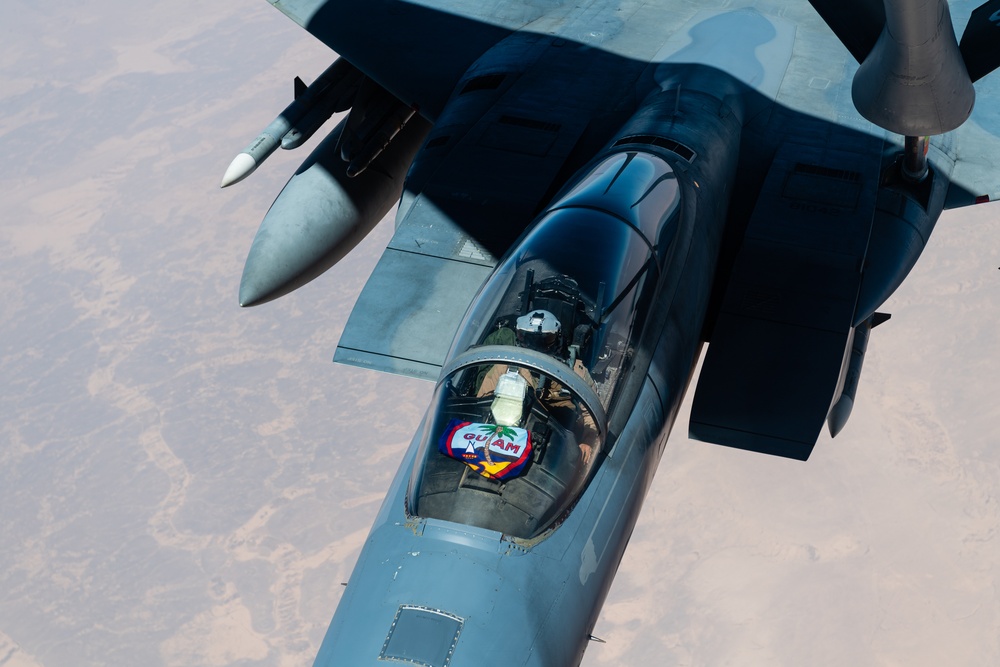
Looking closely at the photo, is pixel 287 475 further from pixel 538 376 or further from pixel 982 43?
pixel 982 43

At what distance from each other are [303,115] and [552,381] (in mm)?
7803

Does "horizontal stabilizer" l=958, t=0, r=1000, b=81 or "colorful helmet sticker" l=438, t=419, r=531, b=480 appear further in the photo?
"horizontal stabilizer" l=958, t=0, r=1000, b=81

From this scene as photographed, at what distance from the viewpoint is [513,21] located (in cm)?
1357

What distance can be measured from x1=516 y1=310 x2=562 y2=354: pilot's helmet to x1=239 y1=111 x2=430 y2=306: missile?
20.1ft

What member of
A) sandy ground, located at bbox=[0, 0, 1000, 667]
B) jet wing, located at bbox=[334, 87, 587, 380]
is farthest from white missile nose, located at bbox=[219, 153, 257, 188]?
sandy ground, located at bbox=[0, 0, 1000, 667]

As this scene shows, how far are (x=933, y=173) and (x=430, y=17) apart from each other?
23.0 ft

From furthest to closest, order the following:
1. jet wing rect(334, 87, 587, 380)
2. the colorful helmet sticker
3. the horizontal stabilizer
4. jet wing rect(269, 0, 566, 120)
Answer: jet wing rect(269, 0, 566, 120) < jet wing rect(334, 87, 587, 380) < the horizontal stabilizer < the colorful helmet sticker

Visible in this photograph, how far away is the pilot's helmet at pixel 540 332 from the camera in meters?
6.93

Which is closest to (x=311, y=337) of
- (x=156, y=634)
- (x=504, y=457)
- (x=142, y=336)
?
(x=142, y=336)

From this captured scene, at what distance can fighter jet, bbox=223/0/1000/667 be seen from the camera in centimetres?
651

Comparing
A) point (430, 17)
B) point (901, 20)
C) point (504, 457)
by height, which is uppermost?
point (901, 20)

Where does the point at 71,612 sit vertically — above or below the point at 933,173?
below

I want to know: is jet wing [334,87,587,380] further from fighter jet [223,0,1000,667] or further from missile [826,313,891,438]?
missile [826,313,891,438]

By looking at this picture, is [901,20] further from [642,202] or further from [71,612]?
[71,612]
